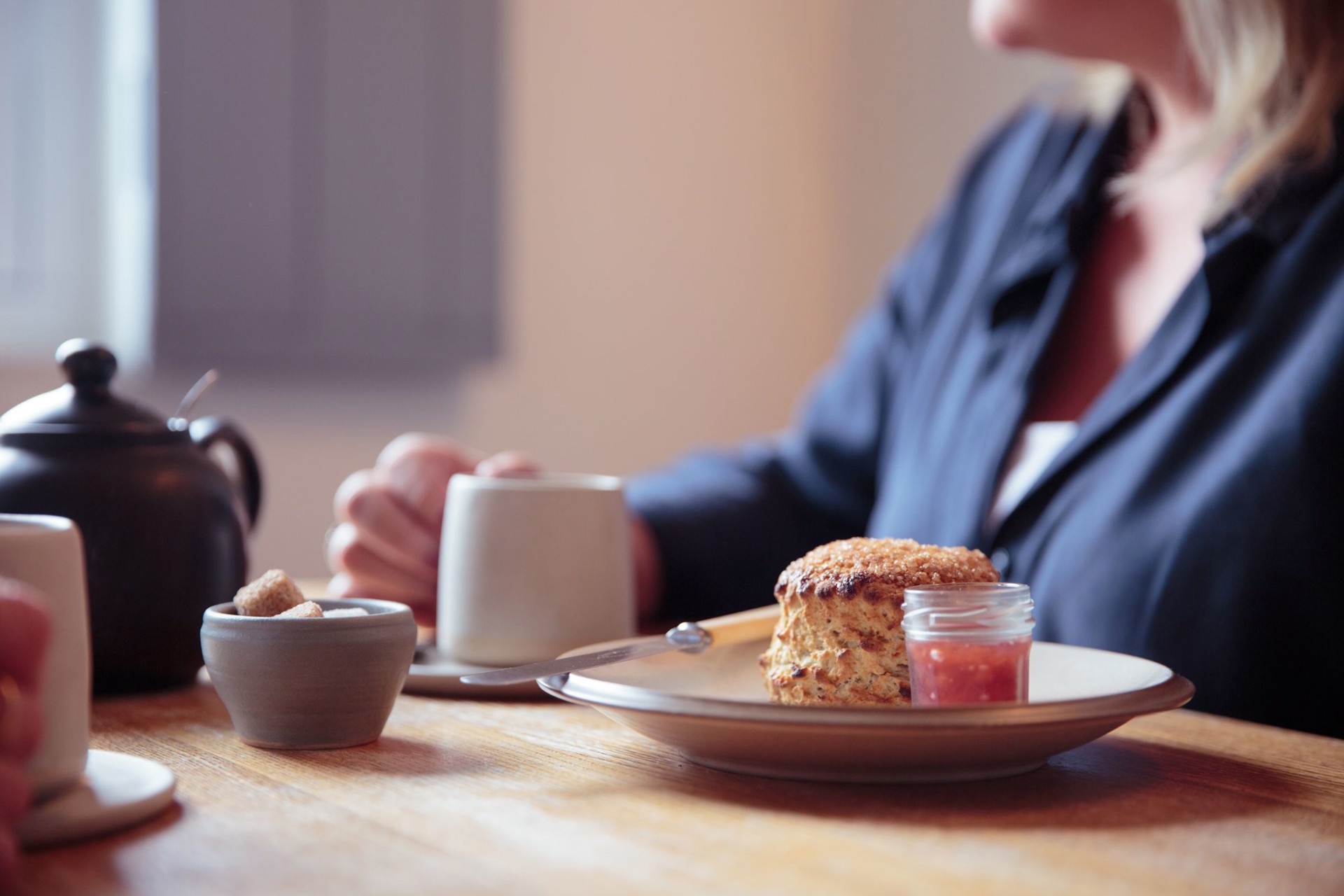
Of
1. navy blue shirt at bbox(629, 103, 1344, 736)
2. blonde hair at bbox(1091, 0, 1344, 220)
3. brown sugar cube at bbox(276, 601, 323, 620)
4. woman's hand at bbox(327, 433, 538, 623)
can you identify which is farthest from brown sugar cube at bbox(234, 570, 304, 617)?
blonde hair at bbox(1091, 0, 1344, 220)

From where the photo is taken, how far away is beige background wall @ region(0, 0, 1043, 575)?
288 cm

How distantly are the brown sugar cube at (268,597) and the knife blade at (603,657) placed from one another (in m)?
0.11

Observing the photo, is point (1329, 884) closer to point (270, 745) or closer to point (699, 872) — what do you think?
point (699, 872)

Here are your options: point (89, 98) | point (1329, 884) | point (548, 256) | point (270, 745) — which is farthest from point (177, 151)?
point (1329, 884)

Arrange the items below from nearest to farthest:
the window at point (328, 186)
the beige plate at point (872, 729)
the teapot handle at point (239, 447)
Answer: the beige plate at point (872, 729) → the teapot handle at point (239, 447) → the window at point (328, 186)

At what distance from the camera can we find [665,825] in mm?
517

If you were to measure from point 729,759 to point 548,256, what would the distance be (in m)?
2.55

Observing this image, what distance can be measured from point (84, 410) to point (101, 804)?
0.41 meters

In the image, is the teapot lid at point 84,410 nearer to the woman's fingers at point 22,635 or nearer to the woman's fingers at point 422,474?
the woman's fingers at point 422,474

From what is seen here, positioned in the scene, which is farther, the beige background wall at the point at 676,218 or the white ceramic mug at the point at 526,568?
the beige background wall at the point at 676,218

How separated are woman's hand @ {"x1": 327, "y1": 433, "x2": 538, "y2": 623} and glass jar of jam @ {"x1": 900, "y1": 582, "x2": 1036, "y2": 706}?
1.78 ft

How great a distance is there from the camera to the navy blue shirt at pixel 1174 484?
1.09 m

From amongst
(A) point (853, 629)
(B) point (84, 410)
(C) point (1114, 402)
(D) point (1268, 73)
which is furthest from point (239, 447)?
(D) point (1268, 73)

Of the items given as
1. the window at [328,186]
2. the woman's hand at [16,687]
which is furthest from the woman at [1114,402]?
the window at [328,186]
